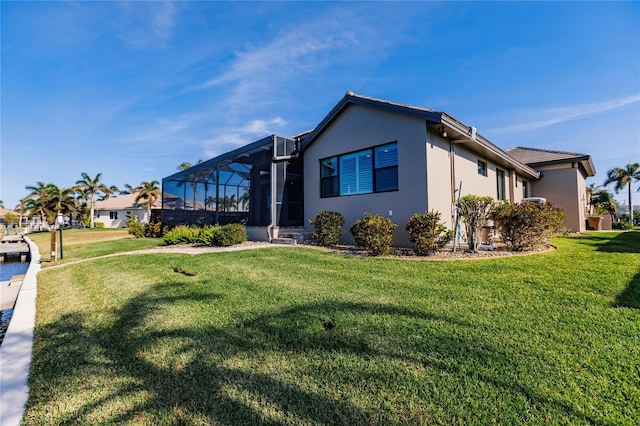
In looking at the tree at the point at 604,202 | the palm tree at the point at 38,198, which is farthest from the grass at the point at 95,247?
the tree at the point at 604,202

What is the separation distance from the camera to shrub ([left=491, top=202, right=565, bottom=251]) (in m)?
7.70

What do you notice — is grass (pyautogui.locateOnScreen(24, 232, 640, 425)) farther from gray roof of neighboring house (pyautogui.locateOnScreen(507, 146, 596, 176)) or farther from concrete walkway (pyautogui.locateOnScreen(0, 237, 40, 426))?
gray roof of neighboring house (pyautogui.locateOnScreen(507, 146, 596, 176))

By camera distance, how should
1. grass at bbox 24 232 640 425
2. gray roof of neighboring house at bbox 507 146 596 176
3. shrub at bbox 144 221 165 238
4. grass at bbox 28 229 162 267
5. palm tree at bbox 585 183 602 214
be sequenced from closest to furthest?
grass at bbox 24 232 640 425 < grass at bbox 28 229 162 267 < gray roof of neighboring house at bbox 507 146 596 176 < shrub at bbox 144 221 165 238 < palm tree at bbox 585 183 602 214

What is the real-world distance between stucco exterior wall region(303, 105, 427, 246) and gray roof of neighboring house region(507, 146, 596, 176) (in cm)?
1240

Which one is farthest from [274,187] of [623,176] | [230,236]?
[623,176]

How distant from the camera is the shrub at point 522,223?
7.70 m

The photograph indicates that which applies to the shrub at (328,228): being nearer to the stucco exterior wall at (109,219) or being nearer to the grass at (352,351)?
the grass at (352,351)

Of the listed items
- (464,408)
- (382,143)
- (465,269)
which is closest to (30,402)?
(464,408)

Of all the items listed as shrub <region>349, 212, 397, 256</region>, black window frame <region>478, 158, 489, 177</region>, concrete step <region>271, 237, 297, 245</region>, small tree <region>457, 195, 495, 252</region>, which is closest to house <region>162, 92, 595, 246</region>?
black window frame <region>478, 158, 489, 177</region>

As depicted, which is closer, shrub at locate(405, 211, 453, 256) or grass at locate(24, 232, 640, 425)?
grass at locate(24, 232, 640, 425)

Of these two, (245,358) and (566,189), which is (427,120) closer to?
(245,358)

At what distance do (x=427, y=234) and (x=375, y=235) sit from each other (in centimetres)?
137

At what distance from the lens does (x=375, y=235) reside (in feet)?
25.3

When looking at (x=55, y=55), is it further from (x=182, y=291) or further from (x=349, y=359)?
(x=349, y=359)
